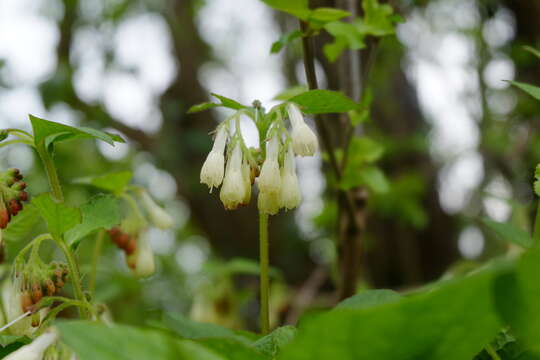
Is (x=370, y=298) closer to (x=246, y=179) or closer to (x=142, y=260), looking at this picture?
(x=246, y=179)

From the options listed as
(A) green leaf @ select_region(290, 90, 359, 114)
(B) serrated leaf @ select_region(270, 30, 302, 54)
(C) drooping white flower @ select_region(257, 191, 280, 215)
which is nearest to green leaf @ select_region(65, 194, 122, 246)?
(C) drooping white flower @ select_region(257, 191, 280, 215)

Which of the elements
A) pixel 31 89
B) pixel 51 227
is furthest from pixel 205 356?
pixel 31 89

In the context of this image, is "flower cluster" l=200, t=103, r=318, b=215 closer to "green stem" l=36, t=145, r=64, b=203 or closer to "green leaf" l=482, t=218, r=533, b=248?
"green stem" l=36, t=145, r=64, b=203

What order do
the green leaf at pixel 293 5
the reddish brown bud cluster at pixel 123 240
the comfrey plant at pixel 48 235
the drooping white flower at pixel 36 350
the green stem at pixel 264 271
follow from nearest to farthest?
1. the drooping white flower at pixel 36 350
2. the comfrey plant at pixel 48 235
3. the green stem at pixel 264 271
4. the green leaf at pixel 293 5
5. the reddish brown bud cluster at pixel 123 240

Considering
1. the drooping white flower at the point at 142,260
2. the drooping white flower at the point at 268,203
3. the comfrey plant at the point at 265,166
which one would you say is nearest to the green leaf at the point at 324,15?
the comfrey plant at the point at 265,166

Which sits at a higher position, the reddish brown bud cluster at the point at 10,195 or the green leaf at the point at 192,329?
the reddish brown bud cluster at the point at 10,195

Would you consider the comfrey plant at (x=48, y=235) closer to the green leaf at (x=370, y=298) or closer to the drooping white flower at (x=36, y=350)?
the drooping white flower at (x=36, y=350)

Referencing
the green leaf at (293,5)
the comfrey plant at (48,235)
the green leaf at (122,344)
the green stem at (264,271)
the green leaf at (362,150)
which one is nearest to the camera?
the green leaf at (122,344)

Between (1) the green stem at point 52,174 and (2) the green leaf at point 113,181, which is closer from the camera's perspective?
(1) the green stem at point 52,174
